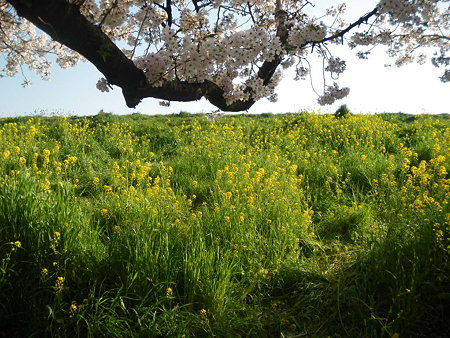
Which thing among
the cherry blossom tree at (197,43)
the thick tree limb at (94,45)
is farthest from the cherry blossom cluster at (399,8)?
the thick tree limb at (94,45)

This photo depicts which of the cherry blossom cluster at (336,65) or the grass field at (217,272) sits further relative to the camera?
the cherry blossom cluster at (336,65)

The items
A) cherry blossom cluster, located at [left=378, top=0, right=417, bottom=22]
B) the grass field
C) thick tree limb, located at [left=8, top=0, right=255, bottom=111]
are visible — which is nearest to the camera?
thick tree limb, located at [left=8, top=0, right=255, bottom=111]

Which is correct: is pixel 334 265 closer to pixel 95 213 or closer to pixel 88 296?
pixel 88 296

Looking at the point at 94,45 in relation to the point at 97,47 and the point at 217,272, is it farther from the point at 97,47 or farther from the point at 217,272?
the point at 217,272

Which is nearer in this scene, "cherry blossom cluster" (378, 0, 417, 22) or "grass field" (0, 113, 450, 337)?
"grass field" (0, 113, 450, 337)

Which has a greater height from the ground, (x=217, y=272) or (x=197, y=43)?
(x=197, y=43)

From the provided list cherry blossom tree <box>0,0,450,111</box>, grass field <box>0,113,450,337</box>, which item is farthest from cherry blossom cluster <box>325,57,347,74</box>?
grass field <box>0,113,450,337</box>

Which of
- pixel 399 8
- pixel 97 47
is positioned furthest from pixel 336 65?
pixel 97 47

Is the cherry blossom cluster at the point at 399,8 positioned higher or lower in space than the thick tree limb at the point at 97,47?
higher

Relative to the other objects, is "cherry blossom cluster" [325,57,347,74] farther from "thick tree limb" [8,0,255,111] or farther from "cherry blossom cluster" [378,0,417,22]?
"thick tree limb" [8,0,255,111]

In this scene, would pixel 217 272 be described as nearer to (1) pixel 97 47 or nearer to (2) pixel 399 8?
(1) pixel 97 47

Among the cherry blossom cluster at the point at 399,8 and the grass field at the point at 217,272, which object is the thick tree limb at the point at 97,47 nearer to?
the cherry blossom cluster at the point at 399,8

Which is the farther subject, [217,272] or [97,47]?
[217,272]

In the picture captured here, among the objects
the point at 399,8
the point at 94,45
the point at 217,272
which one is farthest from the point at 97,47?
the point at 399,8
